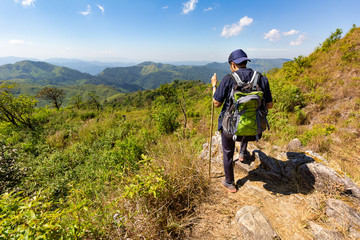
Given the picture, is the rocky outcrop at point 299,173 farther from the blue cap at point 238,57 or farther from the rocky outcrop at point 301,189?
the blue cap at point 238,57

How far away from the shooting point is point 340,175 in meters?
2.70

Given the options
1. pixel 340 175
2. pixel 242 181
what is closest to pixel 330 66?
pixel 340 175

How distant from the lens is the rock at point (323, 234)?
1965mm

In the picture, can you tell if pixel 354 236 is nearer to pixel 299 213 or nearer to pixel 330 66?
pixel 299 213

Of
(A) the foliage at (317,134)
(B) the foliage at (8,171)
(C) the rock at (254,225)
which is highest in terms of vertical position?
(A) the foliage at (317,134)

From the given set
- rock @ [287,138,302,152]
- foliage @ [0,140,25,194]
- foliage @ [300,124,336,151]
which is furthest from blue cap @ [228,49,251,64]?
foliage @ [0,140,25,194]

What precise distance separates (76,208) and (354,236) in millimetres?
3588

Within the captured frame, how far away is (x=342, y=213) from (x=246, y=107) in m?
2.17

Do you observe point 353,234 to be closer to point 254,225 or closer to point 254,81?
point 254,225

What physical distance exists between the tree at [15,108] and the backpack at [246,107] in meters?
14.8

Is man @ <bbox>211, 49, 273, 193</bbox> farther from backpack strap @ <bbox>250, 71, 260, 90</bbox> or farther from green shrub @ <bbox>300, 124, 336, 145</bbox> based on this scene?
green shrub @ <bbox>300, 124, 336, 145</bbox>

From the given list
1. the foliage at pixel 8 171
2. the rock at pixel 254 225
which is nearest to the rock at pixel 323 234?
the rock at pixel 254 225

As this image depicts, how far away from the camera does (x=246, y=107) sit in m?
2.36

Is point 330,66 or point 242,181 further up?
point 330,66
